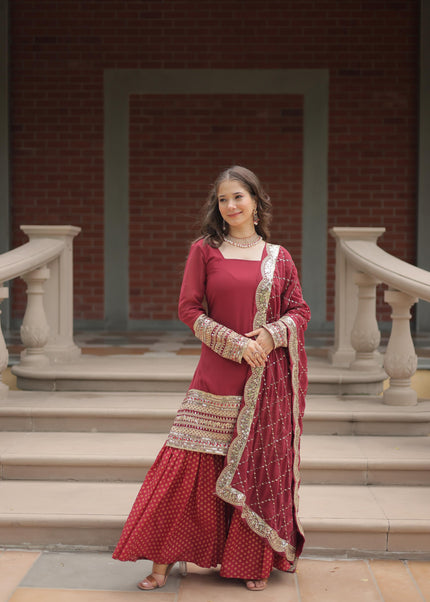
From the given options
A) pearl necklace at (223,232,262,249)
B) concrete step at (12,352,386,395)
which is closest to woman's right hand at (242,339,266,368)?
pearl necklace at (223,232,262,249)

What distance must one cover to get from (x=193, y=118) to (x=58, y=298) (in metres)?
3.07

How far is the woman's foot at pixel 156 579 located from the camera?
2998mm

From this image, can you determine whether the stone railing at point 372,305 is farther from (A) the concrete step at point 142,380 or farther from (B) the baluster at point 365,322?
(A) the concrete step at point 142,380

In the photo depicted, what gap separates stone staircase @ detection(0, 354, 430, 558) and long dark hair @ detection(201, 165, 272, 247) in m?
1.33

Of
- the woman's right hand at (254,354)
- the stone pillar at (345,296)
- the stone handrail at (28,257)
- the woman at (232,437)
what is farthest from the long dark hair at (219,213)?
the stone pillar at (345,296)

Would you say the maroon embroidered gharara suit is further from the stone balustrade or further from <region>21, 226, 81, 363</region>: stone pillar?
<region>21, 226, 81, 363</region>: stone pillar

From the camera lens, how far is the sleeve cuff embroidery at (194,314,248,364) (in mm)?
2869

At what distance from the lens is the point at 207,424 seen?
117 inches

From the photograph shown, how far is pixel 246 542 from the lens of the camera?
295 cm

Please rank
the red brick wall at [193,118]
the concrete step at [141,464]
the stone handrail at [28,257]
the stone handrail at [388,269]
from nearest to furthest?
the concrete step at [141,464] < the stone handrail at [388,269] < the stone handrail at [28,257] < the red brick wall at [193,118]

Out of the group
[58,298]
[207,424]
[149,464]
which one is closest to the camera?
[207,424]

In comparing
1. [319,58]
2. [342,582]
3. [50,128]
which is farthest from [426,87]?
[342,582]

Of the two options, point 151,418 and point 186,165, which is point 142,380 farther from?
point 186,165

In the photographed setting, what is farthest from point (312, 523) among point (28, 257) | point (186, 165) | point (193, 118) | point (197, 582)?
point (193, 118)
